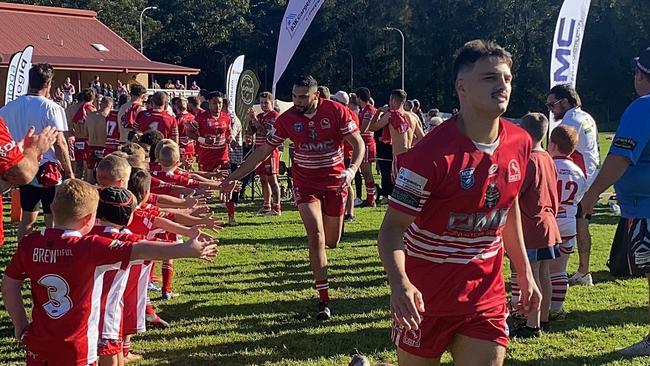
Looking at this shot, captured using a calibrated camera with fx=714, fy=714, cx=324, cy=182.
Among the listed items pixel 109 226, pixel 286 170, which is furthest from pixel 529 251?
pixel 286 170

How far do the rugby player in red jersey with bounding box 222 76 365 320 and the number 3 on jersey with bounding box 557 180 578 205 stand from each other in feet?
6.29

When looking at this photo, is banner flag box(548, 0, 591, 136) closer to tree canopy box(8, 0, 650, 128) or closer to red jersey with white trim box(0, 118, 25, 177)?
red jersey with white trim box(0, 118, 25, 177)

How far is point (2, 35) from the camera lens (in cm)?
3738

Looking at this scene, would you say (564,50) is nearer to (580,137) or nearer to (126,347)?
(580,137)

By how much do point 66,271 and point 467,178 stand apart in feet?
6.54

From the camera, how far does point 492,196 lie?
11.3ft

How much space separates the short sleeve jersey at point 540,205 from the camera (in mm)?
5770

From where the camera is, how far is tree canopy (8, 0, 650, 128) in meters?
54.2

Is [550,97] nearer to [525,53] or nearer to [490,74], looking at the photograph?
[490,74]

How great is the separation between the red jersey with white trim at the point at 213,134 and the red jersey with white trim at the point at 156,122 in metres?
0.95

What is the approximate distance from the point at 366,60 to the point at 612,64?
20.5 m

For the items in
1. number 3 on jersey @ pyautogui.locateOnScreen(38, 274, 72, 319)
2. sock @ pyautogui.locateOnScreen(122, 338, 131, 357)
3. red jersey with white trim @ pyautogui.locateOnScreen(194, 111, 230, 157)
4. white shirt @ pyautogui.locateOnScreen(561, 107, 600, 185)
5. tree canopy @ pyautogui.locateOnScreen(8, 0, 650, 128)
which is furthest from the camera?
tree canopy @ pyautogui.locateOnScreen(8, 0, 650, 128)

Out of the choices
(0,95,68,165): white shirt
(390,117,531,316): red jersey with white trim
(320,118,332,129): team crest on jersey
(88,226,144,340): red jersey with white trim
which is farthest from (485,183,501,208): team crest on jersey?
(0,95,68,165): white shirt

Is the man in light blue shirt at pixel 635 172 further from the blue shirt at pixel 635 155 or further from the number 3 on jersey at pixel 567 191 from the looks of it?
the number 3 on jersey at pixel 567 191
